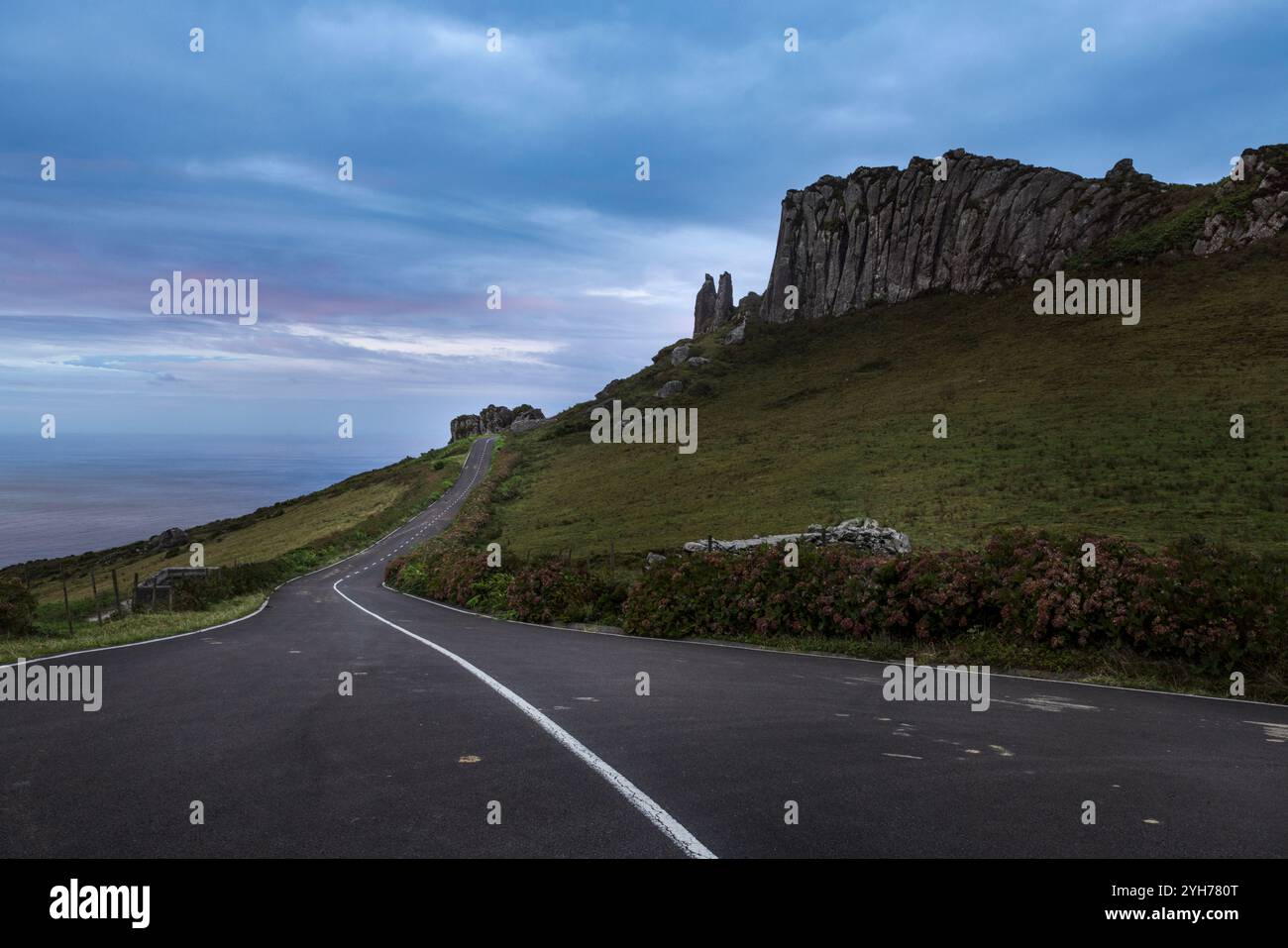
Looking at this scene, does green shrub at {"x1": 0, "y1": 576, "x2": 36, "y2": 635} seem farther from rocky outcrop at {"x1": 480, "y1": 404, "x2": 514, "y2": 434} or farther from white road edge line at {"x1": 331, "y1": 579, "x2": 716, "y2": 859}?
rocky outcrop at {"x1": 480, "y1": 404, "x2": 514, "y2": 434}

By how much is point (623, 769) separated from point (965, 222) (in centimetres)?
10453

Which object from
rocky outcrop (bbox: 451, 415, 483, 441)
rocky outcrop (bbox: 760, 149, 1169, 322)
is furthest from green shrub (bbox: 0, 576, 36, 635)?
rocky outcrop (bbox: 451, 415, 483, 441)

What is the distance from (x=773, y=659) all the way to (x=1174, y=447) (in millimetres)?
36979

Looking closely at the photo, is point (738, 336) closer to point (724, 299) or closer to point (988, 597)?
point (724, 299)

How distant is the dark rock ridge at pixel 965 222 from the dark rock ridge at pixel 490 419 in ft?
228

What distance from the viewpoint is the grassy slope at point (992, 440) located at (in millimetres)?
34031

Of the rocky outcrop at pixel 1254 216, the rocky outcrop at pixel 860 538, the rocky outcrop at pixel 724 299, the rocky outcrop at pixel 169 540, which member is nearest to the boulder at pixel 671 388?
the rocky outcrop at pixel 1254 216

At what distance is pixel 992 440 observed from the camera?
Answer: 4866cm

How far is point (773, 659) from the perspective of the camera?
45.3ft

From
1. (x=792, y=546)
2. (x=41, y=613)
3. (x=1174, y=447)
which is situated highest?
(x=1174, y=447)

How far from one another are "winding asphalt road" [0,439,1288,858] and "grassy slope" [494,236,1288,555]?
1916 cm
